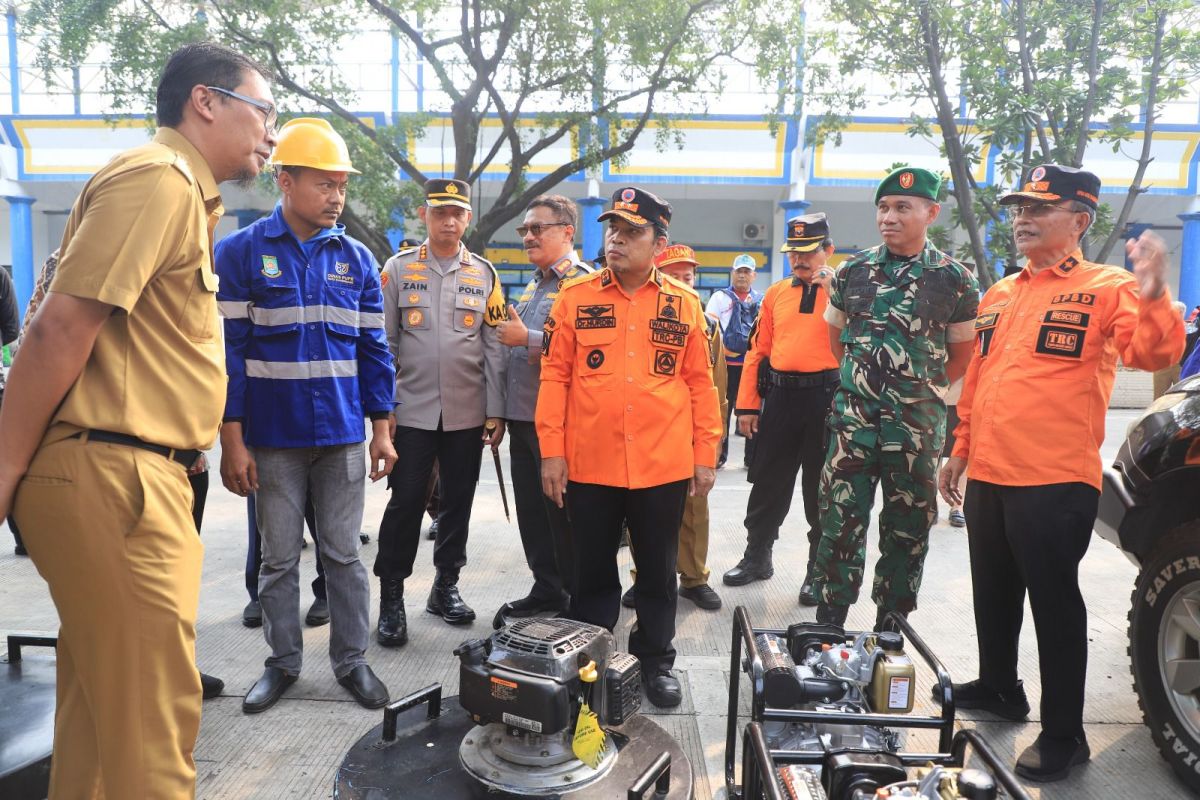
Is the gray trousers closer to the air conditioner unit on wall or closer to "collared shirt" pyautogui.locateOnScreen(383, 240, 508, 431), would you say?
"collared shirt" pyautogui.locateOnScreen(383, 240, 508, 431)

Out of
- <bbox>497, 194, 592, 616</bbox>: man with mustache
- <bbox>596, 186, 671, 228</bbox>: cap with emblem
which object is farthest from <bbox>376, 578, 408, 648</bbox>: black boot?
<bbox>596, 186, 671, 228</bbox>: cap with emblem

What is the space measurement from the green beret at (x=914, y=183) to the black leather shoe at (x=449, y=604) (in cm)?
286

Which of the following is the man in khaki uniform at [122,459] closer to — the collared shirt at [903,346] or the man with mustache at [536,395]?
the man with mustache at [536,395]

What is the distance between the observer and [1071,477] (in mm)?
2916

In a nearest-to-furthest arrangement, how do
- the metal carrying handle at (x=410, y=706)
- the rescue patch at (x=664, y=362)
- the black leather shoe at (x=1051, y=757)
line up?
the metal carrying handle at (x=410, y=706), the black leather shoe at (x=1051, y=757), the rescue patch at (x=664, y=362)

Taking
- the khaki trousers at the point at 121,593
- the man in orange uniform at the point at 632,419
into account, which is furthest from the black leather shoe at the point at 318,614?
the khaki trousers at the point at 121,593

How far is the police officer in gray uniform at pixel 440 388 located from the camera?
4.01m

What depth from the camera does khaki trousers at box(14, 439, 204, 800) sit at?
1809 mm

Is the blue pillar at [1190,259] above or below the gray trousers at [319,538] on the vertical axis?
above

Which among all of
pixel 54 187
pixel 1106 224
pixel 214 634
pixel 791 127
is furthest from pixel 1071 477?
pixel 54 187

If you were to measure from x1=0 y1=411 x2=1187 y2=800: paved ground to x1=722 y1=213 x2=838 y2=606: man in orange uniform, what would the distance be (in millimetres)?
390

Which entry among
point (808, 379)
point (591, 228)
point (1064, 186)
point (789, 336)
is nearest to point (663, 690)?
point (808, 379)

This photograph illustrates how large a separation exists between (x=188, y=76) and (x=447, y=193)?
2.08 metres

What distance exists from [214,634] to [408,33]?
9379 millimetres
